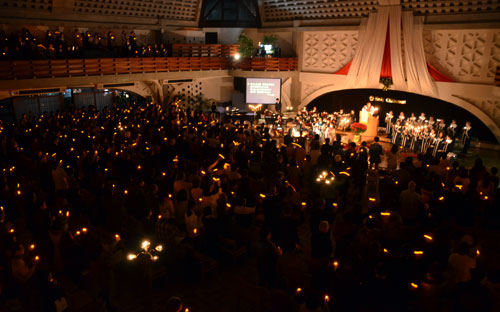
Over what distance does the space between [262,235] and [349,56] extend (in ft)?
60.8

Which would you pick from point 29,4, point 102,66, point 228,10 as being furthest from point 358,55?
point 29,4

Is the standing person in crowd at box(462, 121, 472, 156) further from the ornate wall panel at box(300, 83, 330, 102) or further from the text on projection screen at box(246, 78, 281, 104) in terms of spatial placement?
the text on projection screen at box(246, 78, 281, 104)

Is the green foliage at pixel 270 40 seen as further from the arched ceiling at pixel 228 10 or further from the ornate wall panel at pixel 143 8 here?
the ornate wall panel at pixel 143 8

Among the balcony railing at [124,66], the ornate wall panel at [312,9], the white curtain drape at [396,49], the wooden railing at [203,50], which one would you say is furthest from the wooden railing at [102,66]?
the white curtain drape at [396,49]

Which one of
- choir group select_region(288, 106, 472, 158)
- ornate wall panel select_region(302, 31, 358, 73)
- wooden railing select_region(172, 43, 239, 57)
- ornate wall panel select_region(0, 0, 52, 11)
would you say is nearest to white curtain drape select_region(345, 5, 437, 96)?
ornate wall panel select_region(302, 31, 358, 73)

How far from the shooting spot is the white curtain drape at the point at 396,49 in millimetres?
19031

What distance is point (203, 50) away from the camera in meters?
23.3

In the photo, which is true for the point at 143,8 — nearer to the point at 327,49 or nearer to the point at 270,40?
the point at 270,40

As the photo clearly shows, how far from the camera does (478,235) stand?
7.34 meters

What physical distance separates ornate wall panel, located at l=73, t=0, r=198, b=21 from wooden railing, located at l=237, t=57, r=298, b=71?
4.89m

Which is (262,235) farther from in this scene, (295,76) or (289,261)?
(295,76)

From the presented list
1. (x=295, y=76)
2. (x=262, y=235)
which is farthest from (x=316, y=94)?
(x=262, y=235)

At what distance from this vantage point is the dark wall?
60.0 ft

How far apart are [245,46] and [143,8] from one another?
21.8 feet
